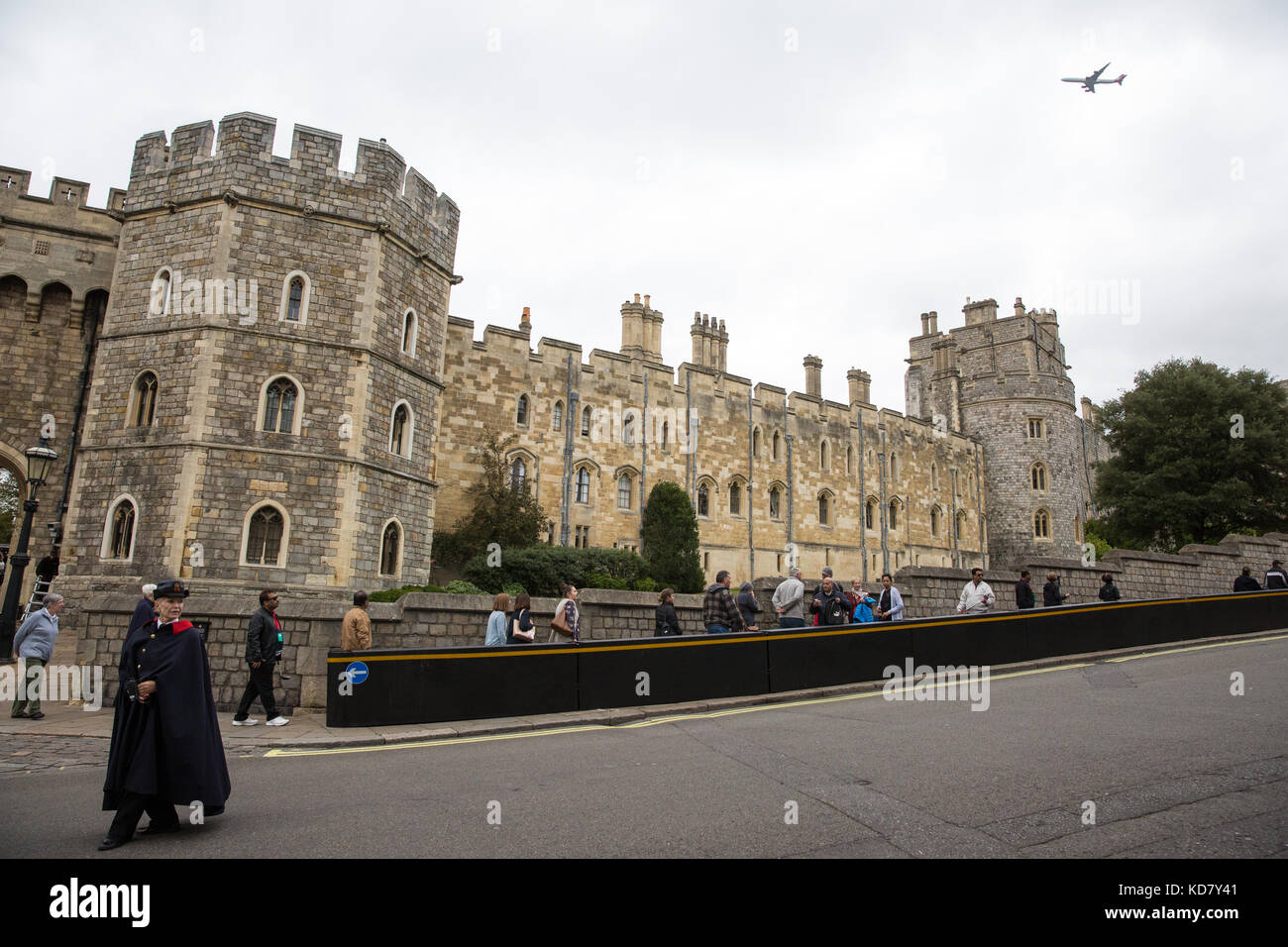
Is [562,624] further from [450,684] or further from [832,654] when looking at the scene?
[832,654]

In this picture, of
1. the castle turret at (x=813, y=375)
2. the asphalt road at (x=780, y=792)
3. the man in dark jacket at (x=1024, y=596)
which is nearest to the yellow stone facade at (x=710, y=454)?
the castle turret at (x=813, y=375)

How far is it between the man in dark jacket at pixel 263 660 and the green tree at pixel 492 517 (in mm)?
13785

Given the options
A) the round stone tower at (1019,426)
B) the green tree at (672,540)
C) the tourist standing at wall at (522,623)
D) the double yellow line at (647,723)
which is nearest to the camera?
the double yellow line at (647,723)

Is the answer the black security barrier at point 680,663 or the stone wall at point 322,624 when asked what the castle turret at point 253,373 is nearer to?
the stone wall at point 322,624

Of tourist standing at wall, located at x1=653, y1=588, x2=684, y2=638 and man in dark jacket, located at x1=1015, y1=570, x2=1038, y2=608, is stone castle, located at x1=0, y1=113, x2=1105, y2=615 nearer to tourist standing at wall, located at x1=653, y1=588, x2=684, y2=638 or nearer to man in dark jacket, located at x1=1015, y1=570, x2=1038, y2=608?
tourist standing at wall, located at x1=653, y1=588, x2=684, y2=638

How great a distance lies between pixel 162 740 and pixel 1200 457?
113 ft

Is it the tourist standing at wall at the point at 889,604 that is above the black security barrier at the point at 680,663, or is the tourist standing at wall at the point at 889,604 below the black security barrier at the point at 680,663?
above

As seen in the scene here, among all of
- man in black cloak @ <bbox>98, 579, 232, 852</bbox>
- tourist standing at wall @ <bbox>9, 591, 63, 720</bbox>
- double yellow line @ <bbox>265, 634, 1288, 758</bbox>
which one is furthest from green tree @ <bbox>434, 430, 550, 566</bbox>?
man in black cloak @ <bbox>98, 579, 232, 852</bbox>

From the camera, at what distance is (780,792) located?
5707mm

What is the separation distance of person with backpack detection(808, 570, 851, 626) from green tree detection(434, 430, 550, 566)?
1194 cm

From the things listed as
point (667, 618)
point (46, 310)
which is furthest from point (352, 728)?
point (46, 310)

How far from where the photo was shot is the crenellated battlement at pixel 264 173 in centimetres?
1742

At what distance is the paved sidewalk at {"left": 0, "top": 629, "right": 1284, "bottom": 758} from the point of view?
333 inches

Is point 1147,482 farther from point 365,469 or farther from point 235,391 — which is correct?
point 235,391
